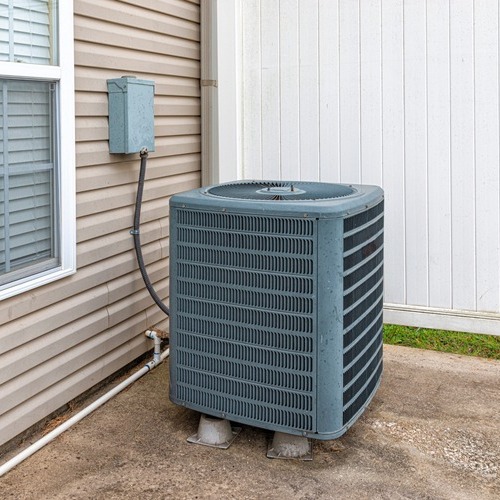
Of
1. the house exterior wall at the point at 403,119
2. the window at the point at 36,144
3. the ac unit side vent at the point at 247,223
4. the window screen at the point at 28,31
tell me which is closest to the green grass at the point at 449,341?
the house exterior wall at the point at 403,119

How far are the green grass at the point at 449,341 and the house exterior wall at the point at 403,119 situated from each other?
65 mm

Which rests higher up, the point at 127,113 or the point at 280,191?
the point at 127,113

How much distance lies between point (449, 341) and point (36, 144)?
8.26 ft

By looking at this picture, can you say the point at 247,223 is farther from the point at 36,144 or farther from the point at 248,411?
the point at 36,144

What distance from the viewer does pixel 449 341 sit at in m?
4.21

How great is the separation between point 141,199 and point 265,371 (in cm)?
124

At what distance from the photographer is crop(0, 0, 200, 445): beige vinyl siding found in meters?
2.91

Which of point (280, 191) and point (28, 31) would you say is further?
point (280, 191)

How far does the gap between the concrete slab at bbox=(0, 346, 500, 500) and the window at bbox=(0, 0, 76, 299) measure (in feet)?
2.21

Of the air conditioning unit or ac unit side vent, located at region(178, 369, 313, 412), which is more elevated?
the air conditioning unit

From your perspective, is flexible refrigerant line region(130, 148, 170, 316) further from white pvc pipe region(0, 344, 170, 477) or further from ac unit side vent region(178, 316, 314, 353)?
ac unit side vent region(178, 316, 314, 353)

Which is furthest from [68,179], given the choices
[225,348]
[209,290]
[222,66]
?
[222,66]

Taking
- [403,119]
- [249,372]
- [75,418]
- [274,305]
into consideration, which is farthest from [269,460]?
[403,119]

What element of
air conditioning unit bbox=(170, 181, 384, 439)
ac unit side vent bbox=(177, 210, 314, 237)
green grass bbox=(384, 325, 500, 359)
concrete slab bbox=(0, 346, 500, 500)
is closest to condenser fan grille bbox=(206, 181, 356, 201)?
air conditioning unit bbox=(170, 181, 384, 439)
